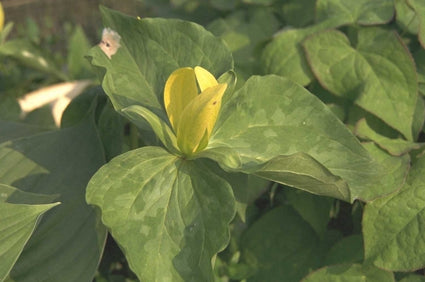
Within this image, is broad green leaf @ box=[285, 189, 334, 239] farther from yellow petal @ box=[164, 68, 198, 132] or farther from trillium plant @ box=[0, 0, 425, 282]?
yellow petal @ box=[164, 68, 198, 132]

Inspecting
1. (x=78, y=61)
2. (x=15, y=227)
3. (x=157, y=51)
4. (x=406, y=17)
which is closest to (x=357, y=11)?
(x=406, y=17)

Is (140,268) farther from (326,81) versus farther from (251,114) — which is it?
(326,81)

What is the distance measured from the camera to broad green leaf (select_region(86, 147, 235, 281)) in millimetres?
503

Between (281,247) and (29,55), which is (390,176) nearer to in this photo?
(281,247)

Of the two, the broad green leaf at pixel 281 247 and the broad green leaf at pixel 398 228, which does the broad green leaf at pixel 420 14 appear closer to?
the broad green leaf at pixel 398 228

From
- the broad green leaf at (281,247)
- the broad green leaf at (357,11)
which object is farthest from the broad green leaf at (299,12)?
the broad green leaf at (281,247)

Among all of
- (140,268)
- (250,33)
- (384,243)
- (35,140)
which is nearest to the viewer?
(140,268)

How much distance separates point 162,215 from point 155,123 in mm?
91

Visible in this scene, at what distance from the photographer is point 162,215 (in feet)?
1.73

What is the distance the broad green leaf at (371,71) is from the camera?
681mm

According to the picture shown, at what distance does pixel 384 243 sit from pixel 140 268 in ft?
0.89

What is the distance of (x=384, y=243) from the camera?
1.95 feet

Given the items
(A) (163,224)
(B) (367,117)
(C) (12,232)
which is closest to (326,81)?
(B) (367,117)

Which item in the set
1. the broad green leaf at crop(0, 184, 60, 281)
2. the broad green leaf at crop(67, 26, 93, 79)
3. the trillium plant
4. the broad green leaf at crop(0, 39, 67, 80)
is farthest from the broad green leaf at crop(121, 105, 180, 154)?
the broad green leaf at crop(67, 26, 93, 79)
